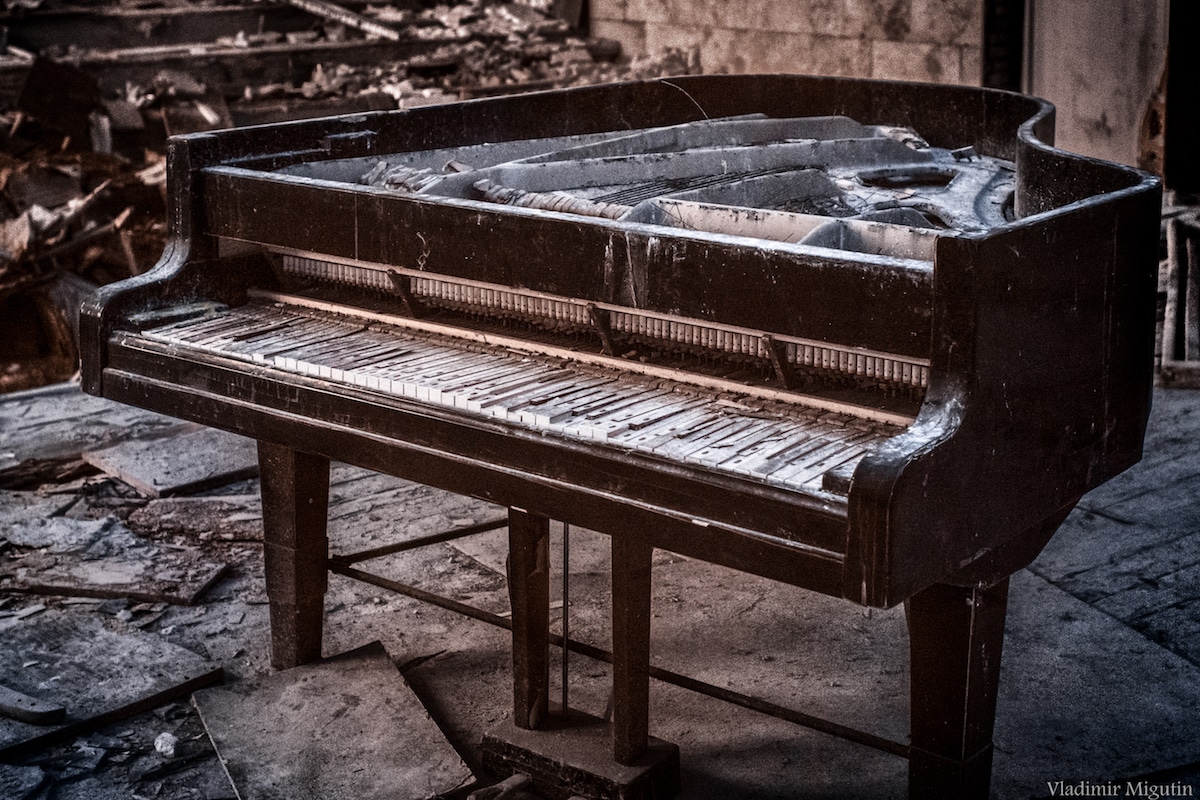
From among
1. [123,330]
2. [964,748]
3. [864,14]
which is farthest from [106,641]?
[864,14]

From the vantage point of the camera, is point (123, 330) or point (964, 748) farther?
point (123, 330)

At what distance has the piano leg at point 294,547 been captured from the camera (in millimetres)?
3695

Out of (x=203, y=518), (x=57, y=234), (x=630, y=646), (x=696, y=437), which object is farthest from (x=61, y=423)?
(x=696, y=437)

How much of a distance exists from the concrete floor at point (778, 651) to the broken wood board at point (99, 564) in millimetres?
67

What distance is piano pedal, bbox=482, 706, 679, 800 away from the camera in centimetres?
321

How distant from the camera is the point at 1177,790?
333 cm

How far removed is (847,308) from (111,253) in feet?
23.7

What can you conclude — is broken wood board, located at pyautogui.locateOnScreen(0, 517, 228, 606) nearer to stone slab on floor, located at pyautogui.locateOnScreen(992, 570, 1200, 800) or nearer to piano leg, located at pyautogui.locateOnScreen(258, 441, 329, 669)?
piano leg, located at pyautogui.locateOnScreen(258, 441, 329, 669)

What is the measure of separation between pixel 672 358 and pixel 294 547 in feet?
4.53

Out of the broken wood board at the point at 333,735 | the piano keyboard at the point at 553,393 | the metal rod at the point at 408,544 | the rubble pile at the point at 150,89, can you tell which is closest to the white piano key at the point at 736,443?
the piano keyboard at the point at 553,393

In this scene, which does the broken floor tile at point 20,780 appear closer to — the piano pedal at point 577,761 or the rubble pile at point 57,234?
the piano pedal at point 577,761

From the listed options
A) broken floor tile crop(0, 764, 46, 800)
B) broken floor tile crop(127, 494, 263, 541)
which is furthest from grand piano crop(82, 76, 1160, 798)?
broken floor tile crop(127, 494, 263, 541)

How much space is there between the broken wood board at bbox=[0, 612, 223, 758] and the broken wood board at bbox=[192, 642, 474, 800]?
207 millimetres

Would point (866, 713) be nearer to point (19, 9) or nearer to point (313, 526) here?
point (313, 526)
